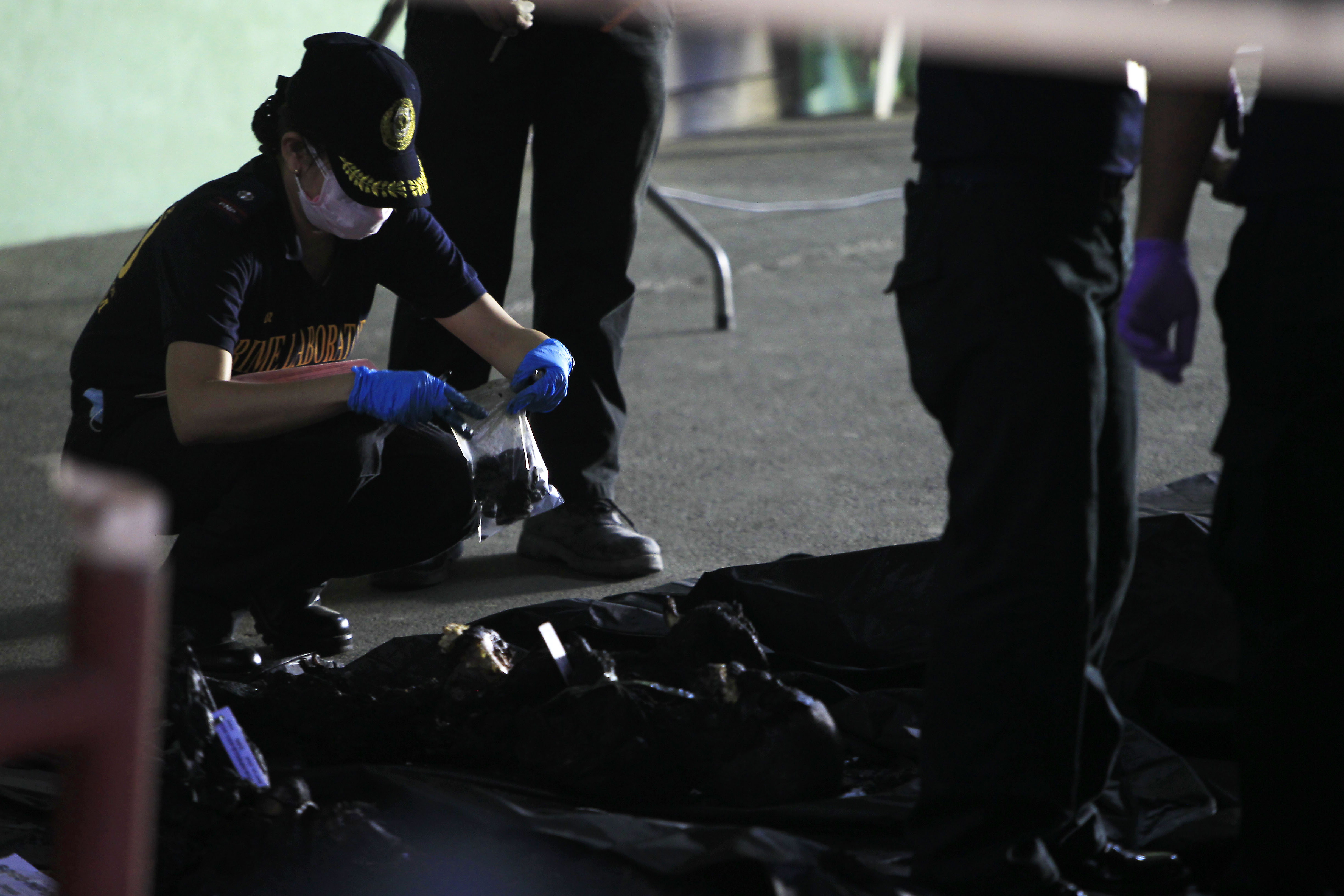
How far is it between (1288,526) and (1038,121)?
0.46m

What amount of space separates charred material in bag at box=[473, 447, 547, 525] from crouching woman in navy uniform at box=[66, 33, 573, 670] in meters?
0.04

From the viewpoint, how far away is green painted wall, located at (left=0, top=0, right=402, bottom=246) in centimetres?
591

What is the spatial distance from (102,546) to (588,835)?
95cm

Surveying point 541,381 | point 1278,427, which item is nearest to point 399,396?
point 541,381

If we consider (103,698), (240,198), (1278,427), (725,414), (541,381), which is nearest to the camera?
(103,698)

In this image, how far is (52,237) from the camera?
6.14 metres

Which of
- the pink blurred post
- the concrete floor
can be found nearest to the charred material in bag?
the concrete floor

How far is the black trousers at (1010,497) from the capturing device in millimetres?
1433

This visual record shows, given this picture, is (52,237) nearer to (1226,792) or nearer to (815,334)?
(815,334)

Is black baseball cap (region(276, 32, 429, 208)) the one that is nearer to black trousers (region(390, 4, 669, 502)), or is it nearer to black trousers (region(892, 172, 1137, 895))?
black trousers (region(390, 4, 669, 502))

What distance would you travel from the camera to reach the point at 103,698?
781 millimetres

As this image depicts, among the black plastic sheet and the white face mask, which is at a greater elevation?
the white face mask

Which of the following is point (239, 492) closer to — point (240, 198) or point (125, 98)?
point (240, 198)

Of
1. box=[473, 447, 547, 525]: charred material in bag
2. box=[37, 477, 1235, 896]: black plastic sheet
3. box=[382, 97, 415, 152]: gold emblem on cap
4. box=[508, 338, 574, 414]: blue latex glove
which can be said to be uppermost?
box=[382, 97, 415, 152]: gold emblem on cap
